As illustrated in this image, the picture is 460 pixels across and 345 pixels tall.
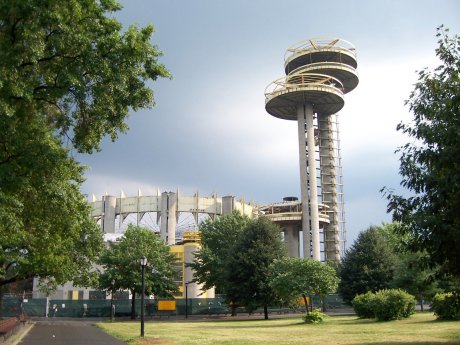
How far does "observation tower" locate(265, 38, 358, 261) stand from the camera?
3716 inches

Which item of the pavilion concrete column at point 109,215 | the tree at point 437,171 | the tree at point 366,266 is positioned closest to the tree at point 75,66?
the tree at point 437,171

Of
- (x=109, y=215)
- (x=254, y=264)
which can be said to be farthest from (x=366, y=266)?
(x=109, y=215)

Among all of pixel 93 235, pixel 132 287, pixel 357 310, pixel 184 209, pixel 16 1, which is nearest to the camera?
pixel 16 1

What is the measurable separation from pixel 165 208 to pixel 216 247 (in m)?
30.3

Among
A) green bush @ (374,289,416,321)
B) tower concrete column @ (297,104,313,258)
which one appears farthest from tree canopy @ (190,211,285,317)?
tower concrete column @ (297,104,313,258)

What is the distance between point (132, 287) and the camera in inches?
2286

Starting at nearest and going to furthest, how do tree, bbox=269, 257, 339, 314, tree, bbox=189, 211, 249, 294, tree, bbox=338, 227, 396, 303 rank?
tree, bbox=269, 257, 339, 314 < tree, bbox=338, 227, 396, 303 < tree, bbox=189, 211, 249, 294

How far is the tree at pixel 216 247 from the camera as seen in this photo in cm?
5994

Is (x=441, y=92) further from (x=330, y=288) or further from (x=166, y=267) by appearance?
(x=166, y=267)

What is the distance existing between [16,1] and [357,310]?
1375 inches

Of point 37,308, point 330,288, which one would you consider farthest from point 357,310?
point 37,308

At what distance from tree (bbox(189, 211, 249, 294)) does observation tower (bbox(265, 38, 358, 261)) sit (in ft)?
105

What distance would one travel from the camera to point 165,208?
91.1 meters

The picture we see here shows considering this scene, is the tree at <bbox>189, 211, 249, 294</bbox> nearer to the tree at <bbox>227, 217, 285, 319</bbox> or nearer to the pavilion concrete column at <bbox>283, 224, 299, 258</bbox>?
the tree at <bbox>227, 217, 285, 319</bbox>
